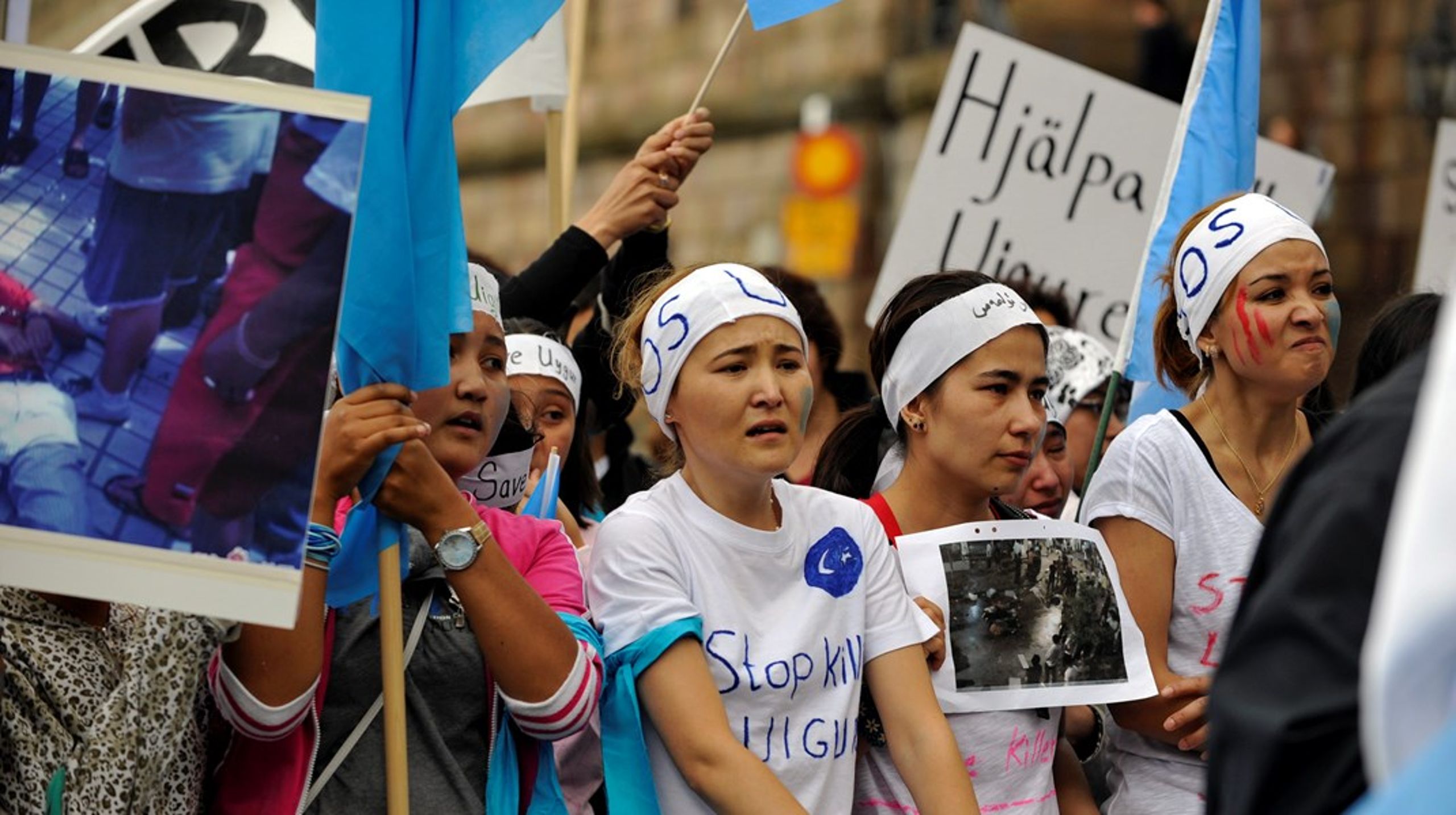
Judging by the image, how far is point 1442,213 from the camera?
7594 mm

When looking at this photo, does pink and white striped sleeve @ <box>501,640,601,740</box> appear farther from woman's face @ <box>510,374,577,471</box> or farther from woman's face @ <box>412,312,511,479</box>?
woman's face @ <box>510,374,577,471</box>

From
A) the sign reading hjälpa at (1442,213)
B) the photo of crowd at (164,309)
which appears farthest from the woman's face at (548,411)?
the sign reading hjälpa at (1442,213)

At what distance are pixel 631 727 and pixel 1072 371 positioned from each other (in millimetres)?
2415

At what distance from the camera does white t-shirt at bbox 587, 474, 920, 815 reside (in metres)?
3.43

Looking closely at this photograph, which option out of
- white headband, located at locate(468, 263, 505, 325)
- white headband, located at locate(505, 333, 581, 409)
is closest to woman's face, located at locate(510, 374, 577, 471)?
white headband, located at locate(505, 333, 581, 409)

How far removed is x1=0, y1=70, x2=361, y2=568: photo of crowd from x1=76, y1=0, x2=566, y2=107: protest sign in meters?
2.40

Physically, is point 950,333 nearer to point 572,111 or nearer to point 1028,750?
point 1028,750

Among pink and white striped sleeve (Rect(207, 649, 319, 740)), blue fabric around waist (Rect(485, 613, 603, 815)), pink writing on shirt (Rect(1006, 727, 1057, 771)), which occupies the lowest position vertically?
blue fabric around waist (Rect(485, 613, 603, 815))

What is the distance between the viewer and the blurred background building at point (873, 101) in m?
12.9

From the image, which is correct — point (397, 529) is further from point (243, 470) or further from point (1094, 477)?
point (1094, 477)

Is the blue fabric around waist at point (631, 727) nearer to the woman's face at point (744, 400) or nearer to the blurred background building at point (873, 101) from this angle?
the woman's face at point (744, 400)

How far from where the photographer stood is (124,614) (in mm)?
3143

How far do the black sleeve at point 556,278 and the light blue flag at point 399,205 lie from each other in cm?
144

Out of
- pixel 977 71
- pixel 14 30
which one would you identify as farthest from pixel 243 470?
pixel 977 71
